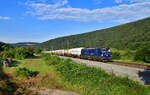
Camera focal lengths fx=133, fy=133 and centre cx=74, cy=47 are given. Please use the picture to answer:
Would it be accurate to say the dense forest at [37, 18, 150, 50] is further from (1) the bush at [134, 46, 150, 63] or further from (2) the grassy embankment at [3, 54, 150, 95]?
(2) the grassy embankment at [3, 54, 150, 95]

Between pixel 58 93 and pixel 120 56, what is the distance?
27004 mm

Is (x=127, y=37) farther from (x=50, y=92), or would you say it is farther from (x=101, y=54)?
(x=50, y=92)

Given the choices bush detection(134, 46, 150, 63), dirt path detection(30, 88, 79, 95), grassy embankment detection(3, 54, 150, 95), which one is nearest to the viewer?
grassy embankment detection(3, 54, 150, 95)

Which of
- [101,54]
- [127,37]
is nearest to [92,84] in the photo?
[101,54]

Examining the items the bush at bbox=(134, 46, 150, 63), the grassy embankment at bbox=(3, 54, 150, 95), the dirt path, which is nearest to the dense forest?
the bush at bbox=(134, 46, 150, 63)

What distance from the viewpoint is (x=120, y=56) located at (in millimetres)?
34344

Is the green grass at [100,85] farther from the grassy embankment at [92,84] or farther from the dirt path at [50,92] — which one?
the dirt path at [50,92]

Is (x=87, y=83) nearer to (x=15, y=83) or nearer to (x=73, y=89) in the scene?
(x=73, y=89)

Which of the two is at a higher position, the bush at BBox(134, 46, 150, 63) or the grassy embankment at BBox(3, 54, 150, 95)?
the bush at BBox(134, 46, 150, 63)

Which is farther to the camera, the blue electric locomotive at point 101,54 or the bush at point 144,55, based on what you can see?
the blue electric locomotive at point 101,54

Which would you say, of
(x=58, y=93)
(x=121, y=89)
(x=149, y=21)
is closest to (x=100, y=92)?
(x=121, y=89)

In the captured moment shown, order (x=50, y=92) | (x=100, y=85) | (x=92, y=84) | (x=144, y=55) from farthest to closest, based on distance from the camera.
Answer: (x=144, y=55) < (x=92, y=84) < (x=50, y=92) < (x=100, y=85)

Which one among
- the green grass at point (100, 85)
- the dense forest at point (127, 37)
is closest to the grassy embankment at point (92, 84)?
the green grass at point (100, 85)

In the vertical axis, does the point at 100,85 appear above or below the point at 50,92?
above
